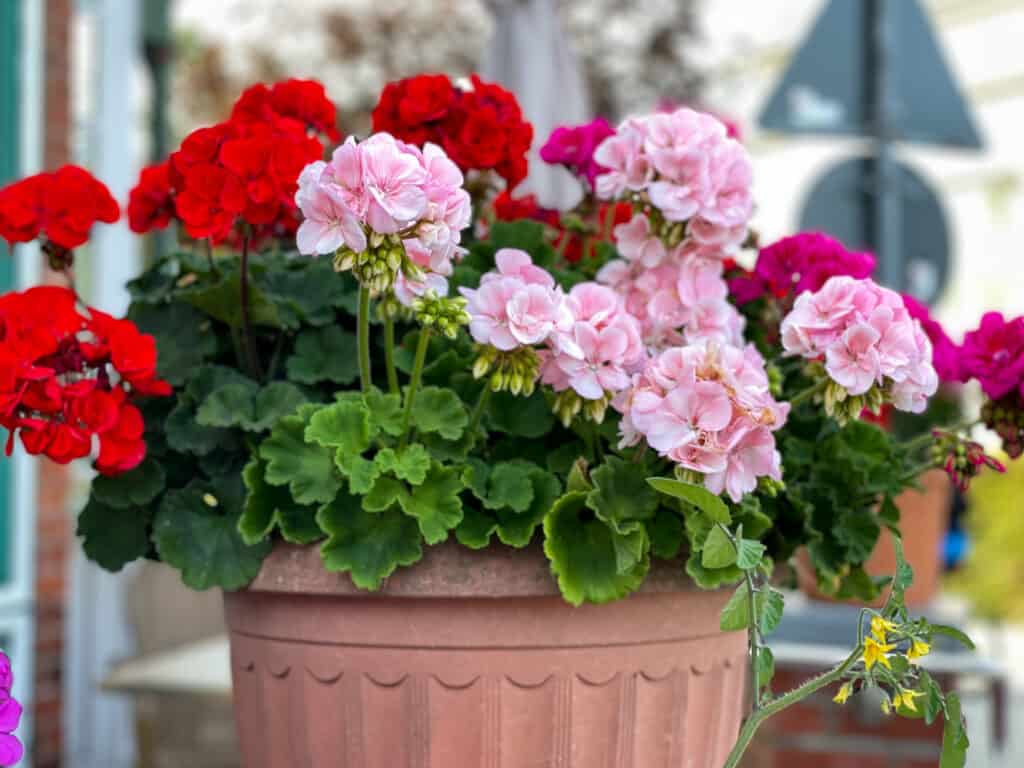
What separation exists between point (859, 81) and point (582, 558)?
8.13 feet

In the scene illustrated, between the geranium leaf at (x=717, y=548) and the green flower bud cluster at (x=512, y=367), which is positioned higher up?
the green flower bud cluster at (x=512, y=367)

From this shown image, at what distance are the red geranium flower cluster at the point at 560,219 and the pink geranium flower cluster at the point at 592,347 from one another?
27 centimetres

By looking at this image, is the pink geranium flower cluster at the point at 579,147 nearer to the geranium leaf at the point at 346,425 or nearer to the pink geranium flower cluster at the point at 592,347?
the pink geranium flower cluster at the point at 592,347

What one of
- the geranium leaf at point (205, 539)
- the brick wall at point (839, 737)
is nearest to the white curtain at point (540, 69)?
the brick wall at point (839, 737)

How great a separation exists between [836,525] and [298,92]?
604 millimetres

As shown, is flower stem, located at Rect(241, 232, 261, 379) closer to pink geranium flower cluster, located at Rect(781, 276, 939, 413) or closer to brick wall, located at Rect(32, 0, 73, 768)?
pink geranium flower cluster, located at Rect(781, 276, 939, 413)

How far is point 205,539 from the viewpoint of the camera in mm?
1132

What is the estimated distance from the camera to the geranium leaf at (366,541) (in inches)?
41.2

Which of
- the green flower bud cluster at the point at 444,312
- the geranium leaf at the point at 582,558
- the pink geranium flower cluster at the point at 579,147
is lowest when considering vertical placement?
the geranium leaf at the point at 582,558

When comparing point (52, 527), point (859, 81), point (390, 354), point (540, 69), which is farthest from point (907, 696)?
point (52, 527)

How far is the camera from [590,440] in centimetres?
115

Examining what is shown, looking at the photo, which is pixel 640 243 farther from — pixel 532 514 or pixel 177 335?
pixel 177 335

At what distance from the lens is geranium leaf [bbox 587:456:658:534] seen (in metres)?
1.06

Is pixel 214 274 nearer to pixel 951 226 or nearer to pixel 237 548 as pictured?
pixel 237 548
